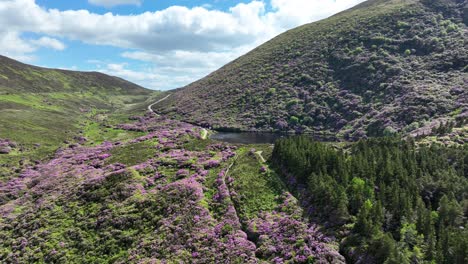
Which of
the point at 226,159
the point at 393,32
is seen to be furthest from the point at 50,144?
the point at 393,32

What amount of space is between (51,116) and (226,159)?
88.4 m

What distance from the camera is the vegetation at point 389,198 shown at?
1134 inches

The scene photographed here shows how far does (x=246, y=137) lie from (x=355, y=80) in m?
57.9

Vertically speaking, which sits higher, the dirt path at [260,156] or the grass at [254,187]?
the dirt path at [260,156]

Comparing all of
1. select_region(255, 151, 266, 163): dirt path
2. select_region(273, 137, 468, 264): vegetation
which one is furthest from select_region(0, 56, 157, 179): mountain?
select_region(273, 137, 468, 264): vegetation

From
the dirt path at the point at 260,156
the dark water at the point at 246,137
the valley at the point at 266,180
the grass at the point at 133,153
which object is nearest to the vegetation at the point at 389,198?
the valley at the point at 266,180

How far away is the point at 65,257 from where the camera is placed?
3853 centimetres

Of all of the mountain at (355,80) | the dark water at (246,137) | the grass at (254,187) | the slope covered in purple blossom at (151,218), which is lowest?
the slope covered in purple blossom at (151,218)

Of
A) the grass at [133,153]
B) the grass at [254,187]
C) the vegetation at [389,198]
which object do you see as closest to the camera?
the vegetation at [389,198]

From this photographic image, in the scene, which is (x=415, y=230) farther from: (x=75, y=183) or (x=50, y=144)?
(x=50, y=144)

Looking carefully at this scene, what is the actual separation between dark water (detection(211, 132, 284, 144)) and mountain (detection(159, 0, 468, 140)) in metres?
8.28

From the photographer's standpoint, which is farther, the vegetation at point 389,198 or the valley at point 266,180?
the valley at point 266,180

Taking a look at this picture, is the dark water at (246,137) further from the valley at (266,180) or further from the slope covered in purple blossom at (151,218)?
the slope covered in purple blossom at (151,218)

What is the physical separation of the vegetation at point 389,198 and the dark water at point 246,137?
37.5 metres
